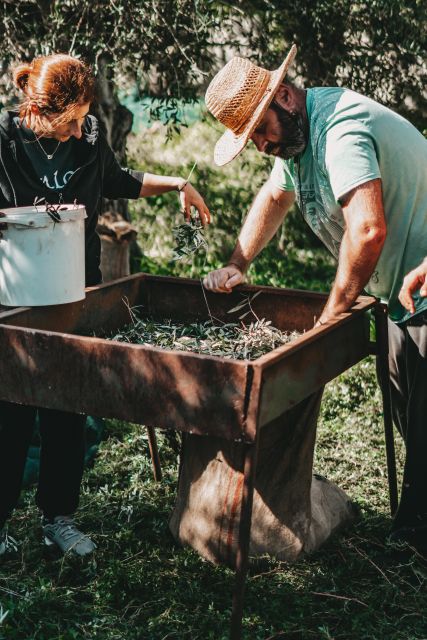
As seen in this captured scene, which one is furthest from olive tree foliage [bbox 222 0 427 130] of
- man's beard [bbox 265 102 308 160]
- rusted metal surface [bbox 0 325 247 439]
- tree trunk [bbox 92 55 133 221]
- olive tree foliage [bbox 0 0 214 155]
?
rusted metal surface [bbox 0 325 247 439]

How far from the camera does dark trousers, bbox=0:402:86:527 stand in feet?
11.6

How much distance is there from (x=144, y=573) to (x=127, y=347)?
123 cm

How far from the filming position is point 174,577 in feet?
11.8

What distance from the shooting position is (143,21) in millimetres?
5590

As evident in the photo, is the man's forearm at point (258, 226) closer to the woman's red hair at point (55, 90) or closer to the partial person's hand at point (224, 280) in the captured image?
the partial person's hand at point (224, 280)

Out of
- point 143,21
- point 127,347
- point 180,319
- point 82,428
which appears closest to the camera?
point 127,347

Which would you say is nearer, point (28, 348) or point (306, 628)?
point (28, 348)

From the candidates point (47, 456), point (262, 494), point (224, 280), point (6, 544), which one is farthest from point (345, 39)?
point (6, 544)

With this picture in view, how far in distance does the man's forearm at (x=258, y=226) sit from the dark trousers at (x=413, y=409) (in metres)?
0.69

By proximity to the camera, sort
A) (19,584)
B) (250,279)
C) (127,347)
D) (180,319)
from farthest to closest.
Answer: (250,279) < (180,319) < (19,584) < (127,347)

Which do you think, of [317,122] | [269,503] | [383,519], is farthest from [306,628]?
[317,122]

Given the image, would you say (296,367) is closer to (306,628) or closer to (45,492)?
(306,628)

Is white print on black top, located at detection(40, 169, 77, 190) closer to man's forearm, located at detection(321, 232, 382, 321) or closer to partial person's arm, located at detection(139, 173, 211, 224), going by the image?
partial person's arm, located at detection(139, 173, 211, 224)

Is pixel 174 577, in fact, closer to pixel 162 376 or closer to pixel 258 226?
pixel 162 376
